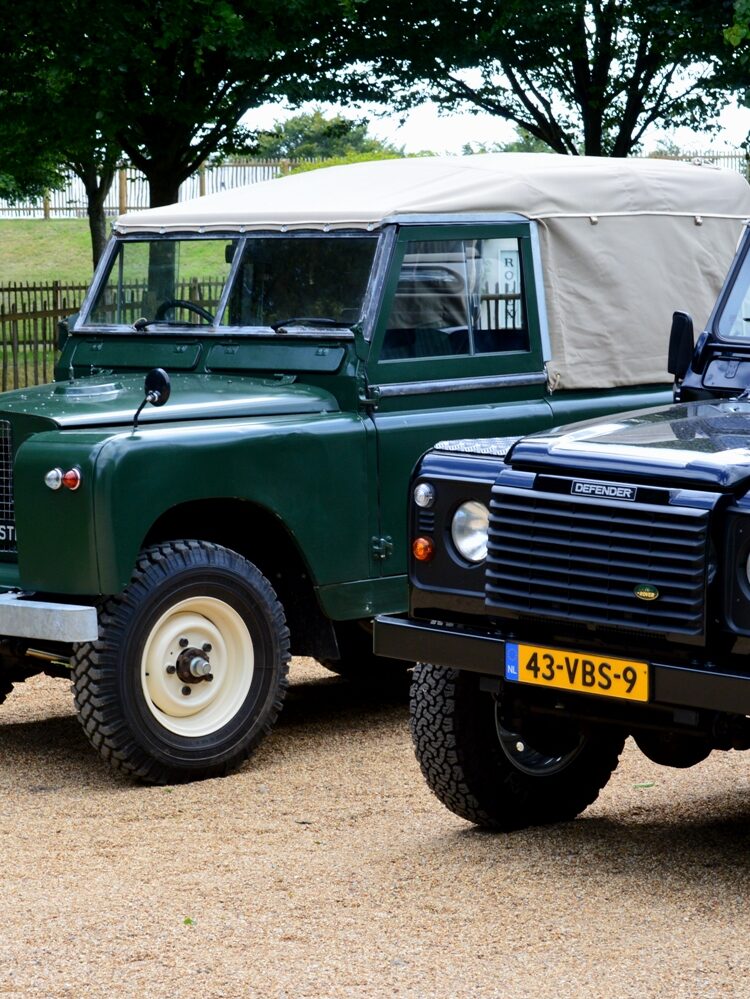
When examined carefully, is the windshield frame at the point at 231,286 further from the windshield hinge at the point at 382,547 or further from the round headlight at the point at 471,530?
the round headlight at the point at 471,530

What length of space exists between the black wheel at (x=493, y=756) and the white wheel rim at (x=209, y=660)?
1.31 m

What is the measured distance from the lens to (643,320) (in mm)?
8008

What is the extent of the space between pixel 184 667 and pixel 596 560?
7.73ft

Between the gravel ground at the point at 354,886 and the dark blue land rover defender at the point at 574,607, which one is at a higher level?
the dark blue land rover defender at the point at 574,607

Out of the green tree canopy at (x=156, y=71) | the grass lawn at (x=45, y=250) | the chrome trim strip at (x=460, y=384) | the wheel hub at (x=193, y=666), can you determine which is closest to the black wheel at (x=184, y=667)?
the wheel hub at (x=193, y=666)

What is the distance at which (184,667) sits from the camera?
6438 millimetres

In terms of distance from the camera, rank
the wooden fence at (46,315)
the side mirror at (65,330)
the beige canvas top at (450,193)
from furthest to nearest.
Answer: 1. the side mirror at (65,330)
2. the wooden fence at (46,315)
3. the beige canvas top at (450,193)

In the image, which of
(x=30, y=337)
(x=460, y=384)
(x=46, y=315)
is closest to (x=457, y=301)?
(x=460, y=384)

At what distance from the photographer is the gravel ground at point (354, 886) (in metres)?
4.20

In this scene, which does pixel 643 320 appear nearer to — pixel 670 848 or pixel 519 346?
pixel 519 346

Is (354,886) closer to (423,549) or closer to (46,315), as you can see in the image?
(423,549)

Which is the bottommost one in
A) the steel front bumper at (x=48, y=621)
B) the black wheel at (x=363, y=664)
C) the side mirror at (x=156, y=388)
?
the black wheel at (x=363, y=664)

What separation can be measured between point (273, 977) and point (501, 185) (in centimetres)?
434

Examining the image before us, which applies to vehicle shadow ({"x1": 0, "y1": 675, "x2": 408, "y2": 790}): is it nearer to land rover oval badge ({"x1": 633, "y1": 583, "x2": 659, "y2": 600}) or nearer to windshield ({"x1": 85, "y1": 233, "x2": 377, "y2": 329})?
windshield ({"x1": 85, "y1": 233, "x2": 377, "y2": 329})
